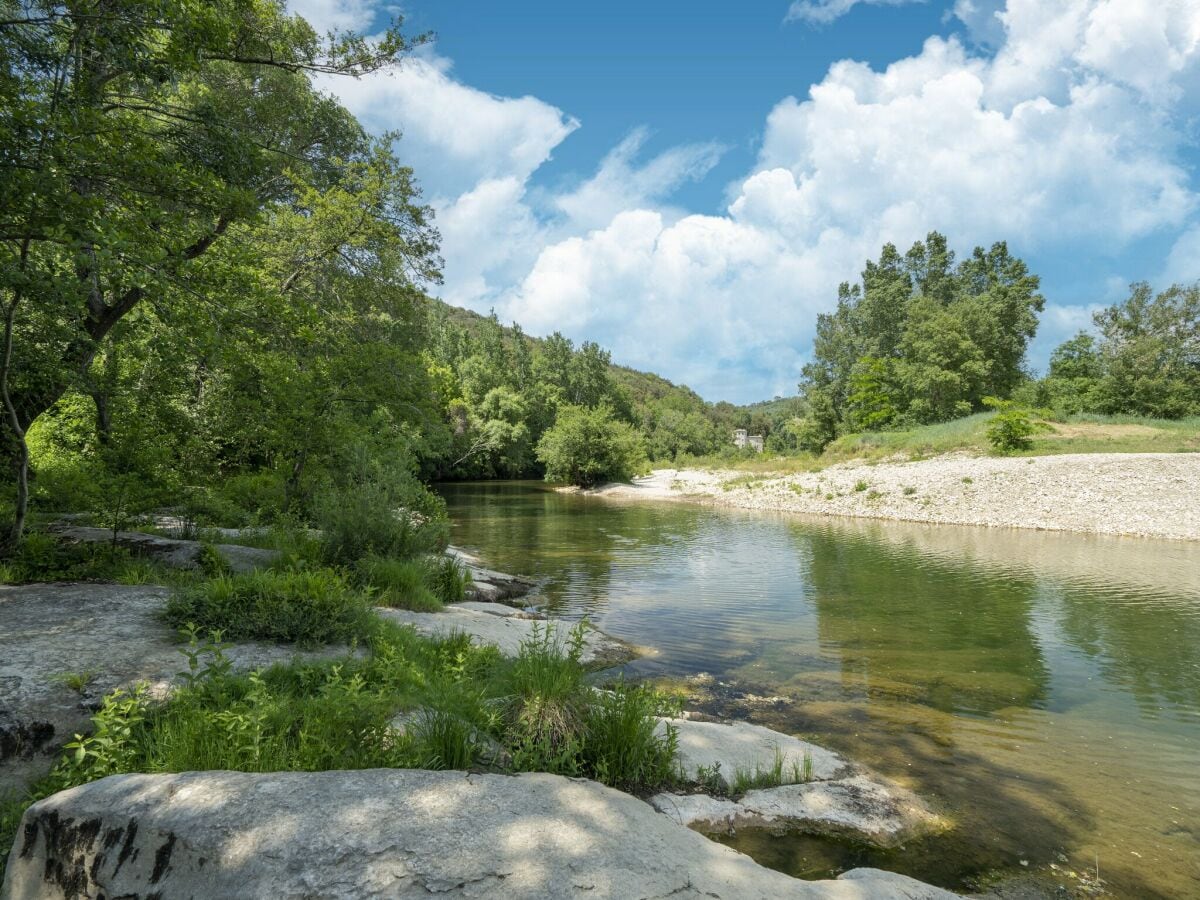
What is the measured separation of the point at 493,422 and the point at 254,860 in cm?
6087

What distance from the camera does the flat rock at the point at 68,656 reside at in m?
4.54

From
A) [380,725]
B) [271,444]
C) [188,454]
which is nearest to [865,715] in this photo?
[380,725]

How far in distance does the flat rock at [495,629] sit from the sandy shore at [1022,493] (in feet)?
77.3

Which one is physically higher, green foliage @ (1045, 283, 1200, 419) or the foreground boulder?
green foliage @ (1045, 283, 1200, 419)

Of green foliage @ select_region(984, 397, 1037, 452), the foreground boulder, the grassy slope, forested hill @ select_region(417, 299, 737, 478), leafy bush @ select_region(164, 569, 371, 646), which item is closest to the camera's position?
the foreground boulder

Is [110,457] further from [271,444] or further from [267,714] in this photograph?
[267,714]

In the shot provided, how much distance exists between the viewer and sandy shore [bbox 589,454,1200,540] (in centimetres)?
2470

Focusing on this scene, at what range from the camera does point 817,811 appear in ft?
17.0

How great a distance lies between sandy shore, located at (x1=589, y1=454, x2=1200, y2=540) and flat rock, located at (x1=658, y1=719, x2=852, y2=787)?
2480 centimetres

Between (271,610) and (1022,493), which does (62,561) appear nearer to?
(271,610)

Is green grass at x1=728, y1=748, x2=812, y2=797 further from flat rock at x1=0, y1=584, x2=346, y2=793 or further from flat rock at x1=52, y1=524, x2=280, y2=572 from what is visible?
flat rock at x1=52, y1=524, x2=280, y2=572

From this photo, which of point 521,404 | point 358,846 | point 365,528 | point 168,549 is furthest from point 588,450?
point 358,846

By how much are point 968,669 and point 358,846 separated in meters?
9.81

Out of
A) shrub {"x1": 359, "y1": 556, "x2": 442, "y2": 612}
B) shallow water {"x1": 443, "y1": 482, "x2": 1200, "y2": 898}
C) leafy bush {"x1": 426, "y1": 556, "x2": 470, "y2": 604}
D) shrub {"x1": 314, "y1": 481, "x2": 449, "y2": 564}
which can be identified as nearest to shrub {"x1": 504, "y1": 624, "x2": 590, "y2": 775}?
shallow water {"x1": 443, "y1": 482, "x2": 1200, "y2": 898}
